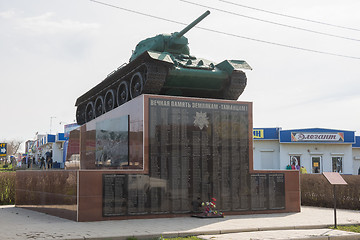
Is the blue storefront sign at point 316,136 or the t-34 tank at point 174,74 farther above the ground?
the t-34 tank at point 174,74

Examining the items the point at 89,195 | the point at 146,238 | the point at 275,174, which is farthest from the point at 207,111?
the point at 146,238

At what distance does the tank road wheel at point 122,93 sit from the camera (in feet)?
50.0

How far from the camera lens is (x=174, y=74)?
13.8m

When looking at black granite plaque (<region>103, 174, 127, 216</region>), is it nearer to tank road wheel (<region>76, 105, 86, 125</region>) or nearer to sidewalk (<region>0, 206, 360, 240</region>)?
sidewalk (<region>0, 206, 360, 240</region>)

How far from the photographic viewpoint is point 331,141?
35750 mm

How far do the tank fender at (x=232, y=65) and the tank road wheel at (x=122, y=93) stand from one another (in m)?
3.22

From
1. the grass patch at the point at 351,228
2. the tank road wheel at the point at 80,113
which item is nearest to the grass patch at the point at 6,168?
the tank road wheel at the point at 80,113

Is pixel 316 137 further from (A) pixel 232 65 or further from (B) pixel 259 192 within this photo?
(B) pixel 259 192

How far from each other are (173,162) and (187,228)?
8.99 feet

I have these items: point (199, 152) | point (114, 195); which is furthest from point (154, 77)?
point (114, 195)

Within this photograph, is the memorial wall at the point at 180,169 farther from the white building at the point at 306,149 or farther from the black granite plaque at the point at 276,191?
the white building at the point at 306,149

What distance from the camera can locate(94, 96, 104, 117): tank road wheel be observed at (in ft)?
59.8

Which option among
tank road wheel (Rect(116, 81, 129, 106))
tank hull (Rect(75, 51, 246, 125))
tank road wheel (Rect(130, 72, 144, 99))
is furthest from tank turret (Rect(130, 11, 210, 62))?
tank road wheel (Rect(130, 72, 144, 99))

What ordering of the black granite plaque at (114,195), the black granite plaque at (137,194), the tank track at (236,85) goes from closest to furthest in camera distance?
the black granite plaque at (114,195) → the black granite plaque at (137,194) → the tank track at (236,85)
